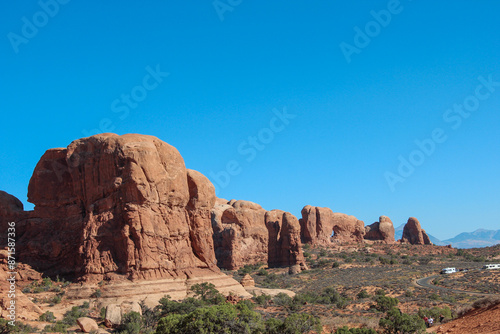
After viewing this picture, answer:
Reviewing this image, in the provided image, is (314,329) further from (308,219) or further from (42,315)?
(308,219)

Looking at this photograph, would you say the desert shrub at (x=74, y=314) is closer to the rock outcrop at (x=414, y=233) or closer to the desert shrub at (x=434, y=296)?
the desert shrub at (x=434, y=296)

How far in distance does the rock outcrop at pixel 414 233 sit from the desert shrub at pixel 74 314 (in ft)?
255

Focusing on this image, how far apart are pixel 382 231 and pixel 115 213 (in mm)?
71339

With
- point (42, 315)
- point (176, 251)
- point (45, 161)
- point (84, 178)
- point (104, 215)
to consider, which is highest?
point (45, 161)

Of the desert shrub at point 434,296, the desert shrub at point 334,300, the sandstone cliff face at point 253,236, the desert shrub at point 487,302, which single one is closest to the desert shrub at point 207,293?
A: the desert shrub at point 334,300

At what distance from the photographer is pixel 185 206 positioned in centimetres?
3191

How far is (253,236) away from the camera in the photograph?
6488cm

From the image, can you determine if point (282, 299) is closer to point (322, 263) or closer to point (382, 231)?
point (322, 263)

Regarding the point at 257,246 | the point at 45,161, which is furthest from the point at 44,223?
the point at 257,246

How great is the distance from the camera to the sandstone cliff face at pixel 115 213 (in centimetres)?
2768

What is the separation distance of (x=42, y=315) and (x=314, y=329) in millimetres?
13399

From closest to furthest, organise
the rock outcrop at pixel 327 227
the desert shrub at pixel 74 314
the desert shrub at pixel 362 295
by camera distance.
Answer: the desert shrub at pixel 74 314
the desert shrub at pixel 362 295
the rock outcrop at pixel 327 227

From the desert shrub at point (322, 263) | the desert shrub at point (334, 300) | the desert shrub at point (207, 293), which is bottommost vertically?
the desert shrub at point (334, 300)

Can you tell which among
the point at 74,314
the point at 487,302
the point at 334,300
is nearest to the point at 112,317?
the point at 74,314
